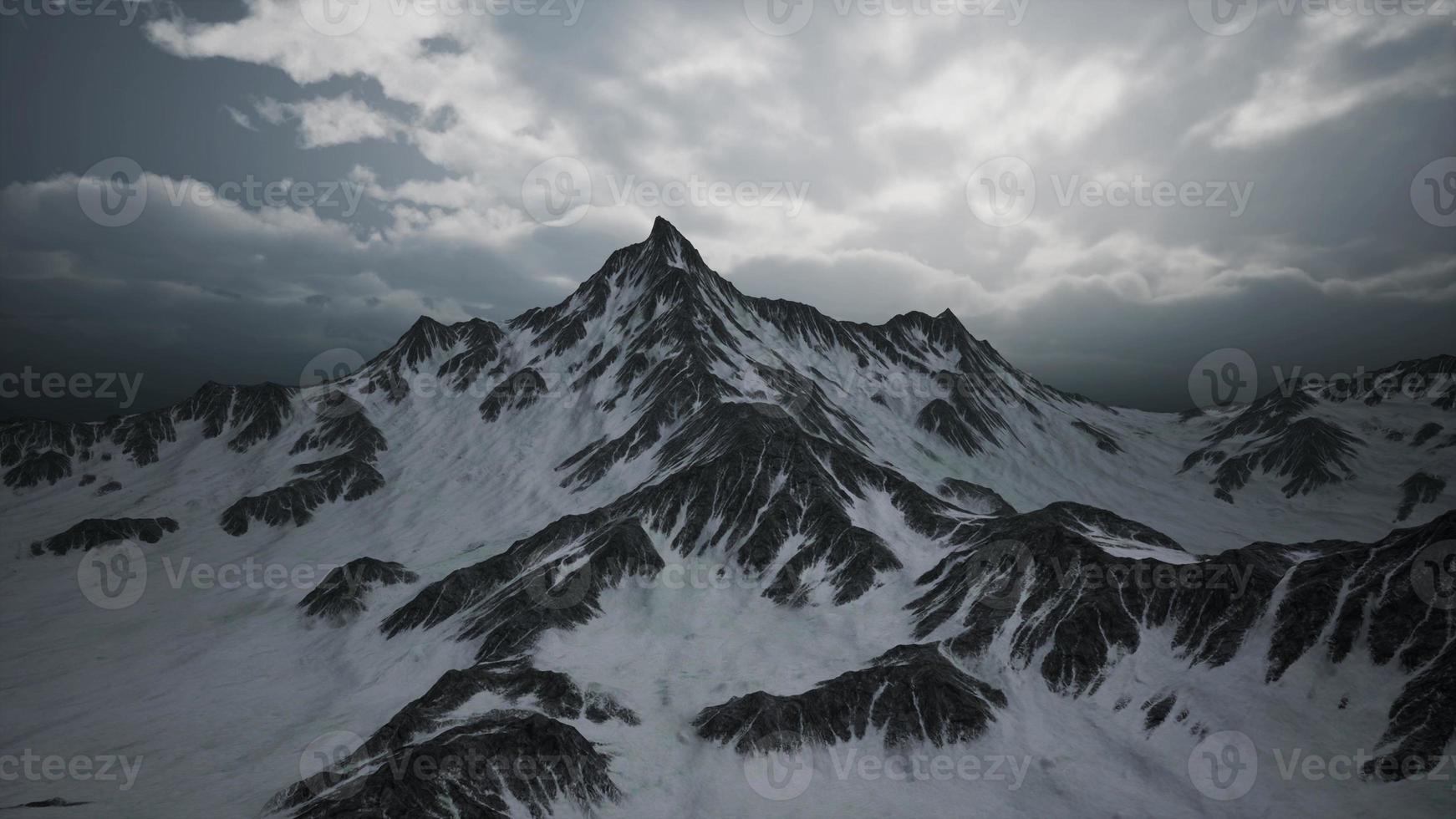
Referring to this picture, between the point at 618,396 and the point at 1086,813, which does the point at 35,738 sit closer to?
the point at 1086,813

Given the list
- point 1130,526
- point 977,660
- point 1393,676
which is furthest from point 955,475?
point 1393,676

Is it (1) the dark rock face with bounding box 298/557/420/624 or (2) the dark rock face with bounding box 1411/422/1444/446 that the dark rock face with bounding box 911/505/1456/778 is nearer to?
(1) the dark rock face with bounding box 298/557/420/624

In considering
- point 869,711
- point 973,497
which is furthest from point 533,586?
point 973,497

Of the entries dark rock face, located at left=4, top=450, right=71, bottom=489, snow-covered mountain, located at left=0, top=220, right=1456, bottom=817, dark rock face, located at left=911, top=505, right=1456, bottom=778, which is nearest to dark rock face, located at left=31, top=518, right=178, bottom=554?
snow-covered mountain, located at left=0, top=220, right=1456, bottom=817

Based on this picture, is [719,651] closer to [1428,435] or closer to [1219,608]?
[1219,608]

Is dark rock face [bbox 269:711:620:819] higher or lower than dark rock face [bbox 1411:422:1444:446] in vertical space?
lower

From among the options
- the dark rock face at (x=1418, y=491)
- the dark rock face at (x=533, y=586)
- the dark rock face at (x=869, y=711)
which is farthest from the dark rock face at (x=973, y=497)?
the dark rock face at (x=1418, y=491)
